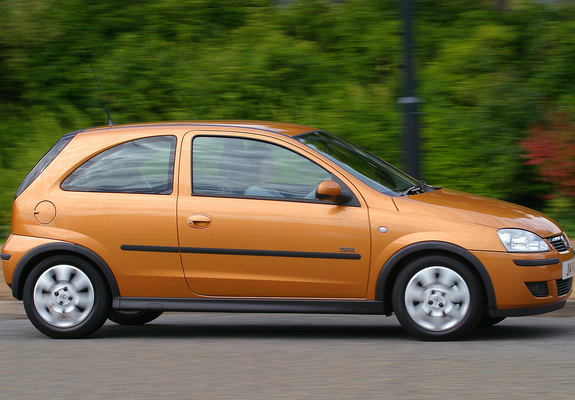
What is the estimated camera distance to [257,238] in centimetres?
613

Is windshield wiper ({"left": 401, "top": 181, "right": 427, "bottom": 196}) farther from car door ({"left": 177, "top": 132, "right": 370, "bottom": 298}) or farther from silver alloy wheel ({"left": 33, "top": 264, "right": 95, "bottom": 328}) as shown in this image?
silver alloy wheel ({"left": 33, "top": 264, "right": 95, "bottom": 328})

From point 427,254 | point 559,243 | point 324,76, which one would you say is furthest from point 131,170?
point 324,76

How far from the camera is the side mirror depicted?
6000 millimetres

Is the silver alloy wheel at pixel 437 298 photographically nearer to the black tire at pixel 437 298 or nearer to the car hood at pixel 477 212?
the black tire at pixel 437 298

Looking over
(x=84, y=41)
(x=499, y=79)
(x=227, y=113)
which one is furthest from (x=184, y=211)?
(x=84, y=41)

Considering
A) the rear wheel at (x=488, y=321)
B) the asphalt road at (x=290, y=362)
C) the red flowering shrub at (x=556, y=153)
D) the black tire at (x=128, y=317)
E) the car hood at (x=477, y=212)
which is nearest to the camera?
the asphalt road at (x=290, y=362)

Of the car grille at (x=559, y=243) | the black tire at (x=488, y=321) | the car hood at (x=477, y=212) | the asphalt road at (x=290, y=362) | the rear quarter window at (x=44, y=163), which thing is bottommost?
the asphalt road at (x=290, y=362)

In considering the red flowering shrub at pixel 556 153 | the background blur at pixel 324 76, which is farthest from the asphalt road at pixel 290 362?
the background blur at pixel 324 76

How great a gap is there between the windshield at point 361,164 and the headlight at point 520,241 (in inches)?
34.1

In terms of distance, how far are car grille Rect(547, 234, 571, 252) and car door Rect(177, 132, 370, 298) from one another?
4.51 ft

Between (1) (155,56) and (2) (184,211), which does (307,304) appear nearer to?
(2) (184,211)

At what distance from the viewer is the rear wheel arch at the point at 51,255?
6.37m

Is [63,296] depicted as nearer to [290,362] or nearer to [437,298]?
[290,362]

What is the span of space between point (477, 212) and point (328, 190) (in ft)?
3.62
